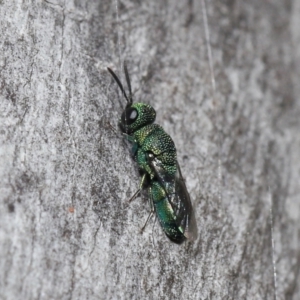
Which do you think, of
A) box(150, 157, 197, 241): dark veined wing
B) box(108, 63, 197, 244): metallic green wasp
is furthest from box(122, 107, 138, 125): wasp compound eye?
box(150, 157, 197, 241): dark veined wing

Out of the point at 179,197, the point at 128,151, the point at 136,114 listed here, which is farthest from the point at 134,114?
the point at 179,197

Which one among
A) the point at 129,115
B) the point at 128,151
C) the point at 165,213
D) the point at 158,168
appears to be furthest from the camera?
the point at 158,168

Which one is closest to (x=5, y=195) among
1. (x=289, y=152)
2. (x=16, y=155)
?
(x=16, y=155)

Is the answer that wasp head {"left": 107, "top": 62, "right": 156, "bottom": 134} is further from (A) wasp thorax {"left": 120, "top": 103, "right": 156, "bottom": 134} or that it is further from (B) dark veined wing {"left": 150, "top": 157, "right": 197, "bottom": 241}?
(B) dark veined wing {"left": 150, "top": 157, "right": 197, "bottom": 241}

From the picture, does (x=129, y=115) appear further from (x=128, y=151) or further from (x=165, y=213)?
(x=165, y=213)

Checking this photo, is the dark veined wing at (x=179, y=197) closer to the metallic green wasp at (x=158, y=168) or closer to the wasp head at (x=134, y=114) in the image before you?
the metallic green wasp at (x=158, y=168)

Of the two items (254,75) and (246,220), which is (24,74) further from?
(254,75)

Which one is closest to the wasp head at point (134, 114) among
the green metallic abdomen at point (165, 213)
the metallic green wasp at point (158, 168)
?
the metallic green wasp at point (158, 168)
